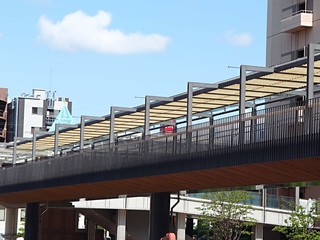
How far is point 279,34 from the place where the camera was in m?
84.5

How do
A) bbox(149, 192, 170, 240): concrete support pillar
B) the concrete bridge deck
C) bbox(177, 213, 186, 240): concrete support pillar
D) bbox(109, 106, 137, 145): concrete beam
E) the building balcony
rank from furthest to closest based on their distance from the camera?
1. the building balcony
2. bbox(177, 213, 186, 240): concrete support pillar
3. bbox(109, 106, 137, 145): concrete beam
4. bbox(149, 192, 170, 240): concrete support pillar
5. the concrete bridge deck


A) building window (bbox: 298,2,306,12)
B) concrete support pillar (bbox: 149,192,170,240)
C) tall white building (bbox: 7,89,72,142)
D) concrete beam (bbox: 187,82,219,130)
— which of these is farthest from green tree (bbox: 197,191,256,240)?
tall white building (bbox: 7,89,72,142)

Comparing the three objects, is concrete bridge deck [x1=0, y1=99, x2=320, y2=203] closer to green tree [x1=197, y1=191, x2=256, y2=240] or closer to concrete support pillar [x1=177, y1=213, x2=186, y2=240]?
green tree [x1=197, y1=191, x2=256, y2=240]

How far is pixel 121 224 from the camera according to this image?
7812 cm

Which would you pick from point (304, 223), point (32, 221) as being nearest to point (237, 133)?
point (304, 223)

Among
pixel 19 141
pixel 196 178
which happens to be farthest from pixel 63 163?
pixel 19 141

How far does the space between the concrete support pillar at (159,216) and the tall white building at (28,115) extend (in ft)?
414

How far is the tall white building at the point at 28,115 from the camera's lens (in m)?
177

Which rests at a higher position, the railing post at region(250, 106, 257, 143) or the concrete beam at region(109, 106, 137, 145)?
the concrete beam at region(109, 106, 137, 145)

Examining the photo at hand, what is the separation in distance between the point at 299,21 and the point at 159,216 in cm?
3352

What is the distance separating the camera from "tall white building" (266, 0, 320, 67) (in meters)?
79.5

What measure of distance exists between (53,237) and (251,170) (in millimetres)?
64375

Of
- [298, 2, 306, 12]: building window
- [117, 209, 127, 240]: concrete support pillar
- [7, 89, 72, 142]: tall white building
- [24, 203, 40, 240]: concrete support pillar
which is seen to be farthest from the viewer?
[7, 89, 72, 142]: tall white building

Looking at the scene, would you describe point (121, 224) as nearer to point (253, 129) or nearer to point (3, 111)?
point (253, 129)
